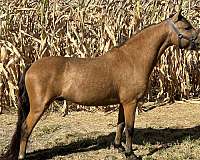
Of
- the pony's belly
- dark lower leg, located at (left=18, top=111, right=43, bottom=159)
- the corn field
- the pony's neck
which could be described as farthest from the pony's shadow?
the corn field

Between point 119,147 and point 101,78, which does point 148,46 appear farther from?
point 119,147

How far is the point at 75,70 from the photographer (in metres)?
5.93

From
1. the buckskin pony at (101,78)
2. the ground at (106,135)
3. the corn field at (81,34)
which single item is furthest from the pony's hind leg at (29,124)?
the corn field at (81,34)

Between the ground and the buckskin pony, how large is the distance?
0.57 metres

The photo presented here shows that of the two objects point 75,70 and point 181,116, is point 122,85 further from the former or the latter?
point 181,116

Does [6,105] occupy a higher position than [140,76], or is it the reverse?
[140,76]

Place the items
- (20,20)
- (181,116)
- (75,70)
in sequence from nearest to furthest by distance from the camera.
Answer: (75,70) < (181,116) < (20,20)

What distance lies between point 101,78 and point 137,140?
1.57m

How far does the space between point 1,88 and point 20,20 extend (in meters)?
1.36

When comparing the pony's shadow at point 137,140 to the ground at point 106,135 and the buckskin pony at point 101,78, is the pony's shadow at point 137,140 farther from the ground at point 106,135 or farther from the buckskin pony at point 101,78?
the buckskin pony at point 101,78

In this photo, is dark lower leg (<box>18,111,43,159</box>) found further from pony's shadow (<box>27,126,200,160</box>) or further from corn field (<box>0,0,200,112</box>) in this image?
corn field (<box>0,0,200,112</box>)

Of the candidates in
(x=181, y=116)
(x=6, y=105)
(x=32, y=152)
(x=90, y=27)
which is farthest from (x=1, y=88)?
(x=181, y=116)

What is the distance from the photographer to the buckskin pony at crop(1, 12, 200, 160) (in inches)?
227

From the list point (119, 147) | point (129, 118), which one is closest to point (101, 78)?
point (129, 118)
